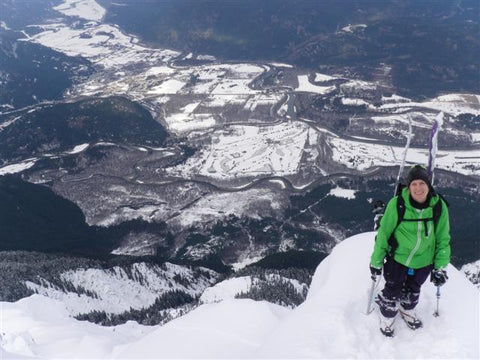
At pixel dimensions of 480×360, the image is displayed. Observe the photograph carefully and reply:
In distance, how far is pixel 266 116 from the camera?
548 feet

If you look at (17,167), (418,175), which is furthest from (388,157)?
(17,167)

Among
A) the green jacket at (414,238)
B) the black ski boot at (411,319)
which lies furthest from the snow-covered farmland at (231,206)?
the green jacket at (414,238)

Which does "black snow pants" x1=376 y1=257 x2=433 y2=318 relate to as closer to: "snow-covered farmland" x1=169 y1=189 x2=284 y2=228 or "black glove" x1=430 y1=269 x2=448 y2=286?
"black glove" x1=430 y1=269 x2=448 y2=286

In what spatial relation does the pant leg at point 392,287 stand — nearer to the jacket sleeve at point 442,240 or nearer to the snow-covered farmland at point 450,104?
the jacket sleeve at point 442,240

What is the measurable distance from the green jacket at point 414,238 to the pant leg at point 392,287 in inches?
12.4

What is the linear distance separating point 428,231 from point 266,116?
523 ft

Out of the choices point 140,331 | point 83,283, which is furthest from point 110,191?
point 140,331

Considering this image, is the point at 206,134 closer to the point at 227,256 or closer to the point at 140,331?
the point at 227,256

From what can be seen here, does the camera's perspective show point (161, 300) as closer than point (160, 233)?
Yes

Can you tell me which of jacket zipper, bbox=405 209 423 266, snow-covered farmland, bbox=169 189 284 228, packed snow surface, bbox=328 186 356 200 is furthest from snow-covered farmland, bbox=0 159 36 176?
jacket zipper, bbox=405 209 423 266

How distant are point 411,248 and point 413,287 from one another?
142 cm

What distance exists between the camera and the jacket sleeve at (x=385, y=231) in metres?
10.5

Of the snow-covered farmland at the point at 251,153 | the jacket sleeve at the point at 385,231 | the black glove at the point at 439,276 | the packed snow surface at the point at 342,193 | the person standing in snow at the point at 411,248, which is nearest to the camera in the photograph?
the person standing in snow at the point at 411,248

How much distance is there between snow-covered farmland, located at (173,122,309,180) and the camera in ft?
415
